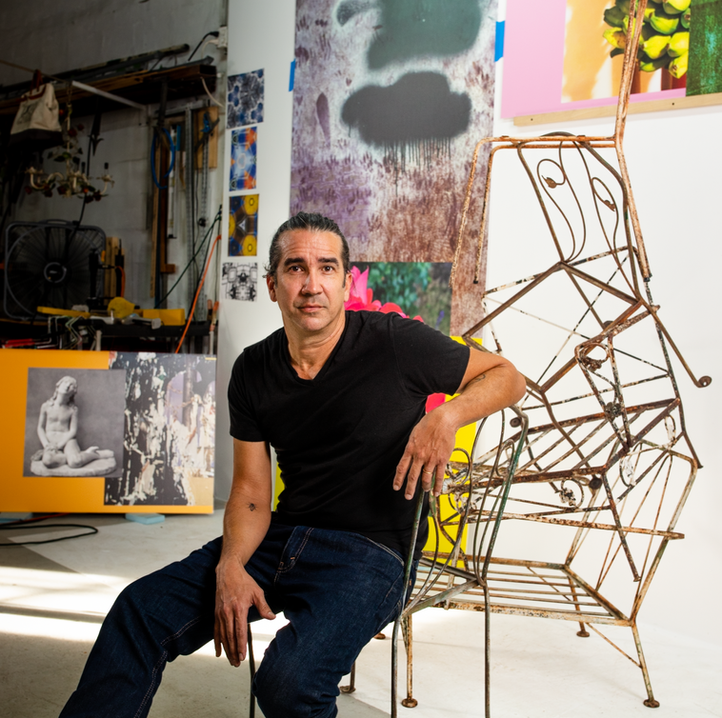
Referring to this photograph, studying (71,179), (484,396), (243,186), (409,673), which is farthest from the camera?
(71,179)

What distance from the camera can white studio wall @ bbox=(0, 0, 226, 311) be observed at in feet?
15.9

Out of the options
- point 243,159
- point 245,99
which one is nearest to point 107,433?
point 243,159

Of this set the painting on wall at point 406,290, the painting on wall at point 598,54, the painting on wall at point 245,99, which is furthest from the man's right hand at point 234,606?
the painting on wall at point 245,99

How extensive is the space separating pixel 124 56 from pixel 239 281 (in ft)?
7.28

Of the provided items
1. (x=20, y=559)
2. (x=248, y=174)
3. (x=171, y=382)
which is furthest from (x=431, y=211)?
(x=20, y=559)

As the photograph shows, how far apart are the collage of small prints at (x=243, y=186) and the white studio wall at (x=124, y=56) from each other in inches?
15.0

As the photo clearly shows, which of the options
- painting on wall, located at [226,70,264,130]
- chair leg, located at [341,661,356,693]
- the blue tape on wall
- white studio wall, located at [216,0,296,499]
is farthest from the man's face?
painting on wall, located at [226,70,264,130]

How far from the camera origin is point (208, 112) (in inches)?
185

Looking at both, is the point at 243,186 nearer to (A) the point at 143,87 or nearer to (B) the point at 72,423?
(A) the point at 143,87

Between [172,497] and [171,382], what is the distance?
0.62 meters

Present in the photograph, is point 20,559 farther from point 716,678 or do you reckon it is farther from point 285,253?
point 716,678

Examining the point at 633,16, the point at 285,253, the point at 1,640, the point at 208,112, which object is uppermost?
the point at 208,112

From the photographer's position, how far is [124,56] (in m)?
5.27

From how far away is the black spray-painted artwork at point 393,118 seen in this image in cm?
329
